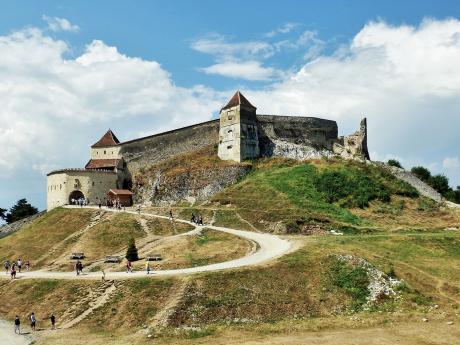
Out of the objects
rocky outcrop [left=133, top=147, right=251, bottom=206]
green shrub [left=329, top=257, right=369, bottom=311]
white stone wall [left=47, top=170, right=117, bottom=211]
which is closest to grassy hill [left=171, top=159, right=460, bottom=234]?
rocky outcrop [left=133, top=147, right=251, bottom=206]

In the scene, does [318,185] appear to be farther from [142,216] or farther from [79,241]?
[79,241]

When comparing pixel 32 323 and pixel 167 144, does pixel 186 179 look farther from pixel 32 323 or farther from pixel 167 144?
pixel 32 323

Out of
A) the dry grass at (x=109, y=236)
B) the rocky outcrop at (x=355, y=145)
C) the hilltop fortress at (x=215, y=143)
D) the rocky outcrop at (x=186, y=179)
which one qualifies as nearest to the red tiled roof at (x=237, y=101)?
the hilltop fortress at (x=215, y=143)

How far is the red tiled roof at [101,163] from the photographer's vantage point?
67.4m

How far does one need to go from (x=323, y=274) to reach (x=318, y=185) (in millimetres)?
24892

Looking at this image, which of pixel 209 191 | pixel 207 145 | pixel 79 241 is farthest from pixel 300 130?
pixel 79 241

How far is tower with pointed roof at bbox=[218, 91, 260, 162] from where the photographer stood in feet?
216

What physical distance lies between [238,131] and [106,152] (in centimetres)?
1845

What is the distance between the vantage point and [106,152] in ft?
230

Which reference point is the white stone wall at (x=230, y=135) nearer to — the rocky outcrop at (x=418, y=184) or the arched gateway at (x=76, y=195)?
the arched gateway at (x=76, y=195)

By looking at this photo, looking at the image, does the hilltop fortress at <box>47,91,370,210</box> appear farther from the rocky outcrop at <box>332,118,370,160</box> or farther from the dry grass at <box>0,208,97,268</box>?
the dry grass at <box>0,208,97,268</box>

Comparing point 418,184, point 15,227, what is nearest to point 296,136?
point 418,184

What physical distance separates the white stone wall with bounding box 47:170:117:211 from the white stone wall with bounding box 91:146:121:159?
16.7 ft

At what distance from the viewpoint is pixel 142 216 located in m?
52.7
